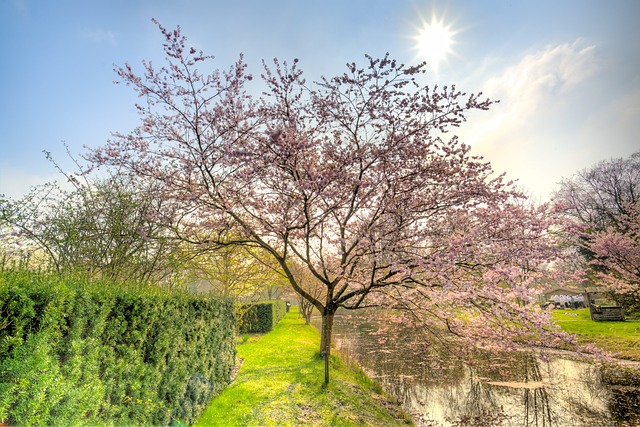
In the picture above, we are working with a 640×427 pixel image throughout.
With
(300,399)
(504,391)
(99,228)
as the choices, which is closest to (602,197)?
(504,391)

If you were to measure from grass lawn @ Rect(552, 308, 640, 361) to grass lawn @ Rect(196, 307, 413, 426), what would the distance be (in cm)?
899

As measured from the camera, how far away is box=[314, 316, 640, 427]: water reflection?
7535mm

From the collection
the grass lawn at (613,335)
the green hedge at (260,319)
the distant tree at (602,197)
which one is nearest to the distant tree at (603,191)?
the distant tree at (602,197)

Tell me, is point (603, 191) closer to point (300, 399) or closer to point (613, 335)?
point (613, 335)

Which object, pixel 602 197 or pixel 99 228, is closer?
pixel 99 228

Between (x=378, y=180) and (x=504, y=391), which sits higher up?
(x=378, y=180)

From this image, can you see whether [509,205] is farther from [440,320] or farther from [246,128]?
[246,128]

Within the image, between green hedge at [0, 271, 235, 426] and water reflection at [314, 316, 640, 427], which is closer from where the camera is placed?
green hedge at [0, 271, 235, 426]

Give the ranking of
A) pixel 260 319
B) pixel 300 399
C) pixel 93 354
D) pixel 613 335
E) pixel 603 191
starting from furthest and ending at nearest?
1. pixel 603 191
2. pixel 260 319
3. pixel 613 335
4. pixel 300 399
5. pixel 93 354

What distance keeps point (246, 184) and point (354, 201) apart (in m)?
3.03

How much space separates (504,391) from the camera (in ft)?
31.1

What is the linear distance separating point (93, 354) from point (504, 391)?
10798 millimetres

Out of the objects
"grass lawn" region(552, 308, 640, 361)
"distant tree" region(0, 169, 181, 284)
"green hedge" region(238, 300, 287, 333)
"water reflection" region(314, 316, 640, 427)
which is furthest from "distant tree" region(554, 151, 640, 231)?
"distant tree" region(0, 169, 181, 284)

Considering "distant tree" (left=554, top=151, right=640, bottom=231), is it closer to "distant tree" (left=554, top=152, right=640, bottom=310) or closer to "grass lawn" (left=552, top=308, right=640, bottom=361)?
"distant tree" (left=554, top=152, right=640, bottom=310)
